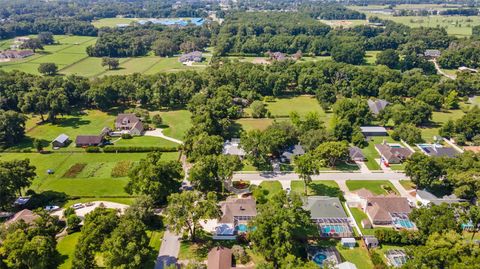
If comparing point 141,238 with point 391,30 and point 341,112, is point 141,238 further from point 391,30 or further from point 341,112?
point 391,30

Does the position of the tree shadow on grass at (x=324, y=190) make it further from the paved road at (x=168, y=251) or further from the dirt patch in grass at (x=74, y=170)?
the dirt patch in grass at (x=74, y=170)

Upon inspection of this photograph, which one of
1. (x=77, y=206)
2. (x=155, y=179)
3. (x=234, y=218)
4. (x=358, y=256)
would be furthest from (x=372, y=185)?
(x=77, y=206)

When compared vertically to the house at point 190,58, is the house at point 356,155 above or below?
below

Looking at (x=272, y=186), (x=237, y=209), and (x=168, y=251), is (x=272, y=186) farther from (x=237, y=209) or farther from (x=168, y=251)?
(x=168, y=251)

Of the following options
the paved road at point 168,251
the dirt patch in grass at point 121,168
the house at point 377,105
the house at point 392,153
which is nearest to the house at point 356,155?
the house at point 392,153

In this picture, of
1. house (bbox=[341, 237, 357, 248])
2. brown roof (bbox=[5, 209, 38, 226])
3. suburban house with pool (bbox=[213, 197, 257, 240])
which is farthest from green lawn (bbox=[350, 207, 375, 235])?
brown roof (bbox=[5, 209, 38, 226])

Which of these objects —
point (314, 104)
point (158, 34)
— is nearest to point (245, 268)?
point (314, 104)
